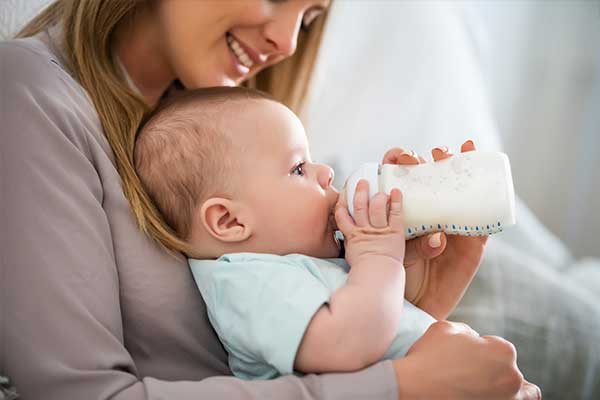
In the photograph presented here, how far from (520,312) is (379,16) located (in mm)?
979

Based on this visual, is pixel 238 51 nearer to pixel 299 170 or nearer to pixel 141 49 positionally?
pixel 141 49

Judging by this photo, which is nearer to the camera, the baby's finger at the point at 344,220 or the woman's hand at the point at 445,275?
the baby's finger at the point at 344,220

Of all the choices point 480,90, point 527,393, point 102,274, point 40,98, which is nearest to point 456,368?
point 527,393

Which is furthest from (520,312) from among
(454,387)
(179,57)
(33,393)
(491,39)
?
(491,39)

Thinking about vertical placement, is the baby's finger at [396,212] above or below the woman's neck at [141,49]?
below

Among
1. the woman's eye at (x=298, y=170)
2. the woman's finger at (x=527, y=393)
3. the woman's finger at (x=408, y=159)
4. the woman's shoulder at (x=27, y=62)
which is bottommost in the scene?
the woman's finger at (x=527, y=393)

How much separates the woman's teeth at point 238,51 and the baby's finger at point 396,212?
56cm

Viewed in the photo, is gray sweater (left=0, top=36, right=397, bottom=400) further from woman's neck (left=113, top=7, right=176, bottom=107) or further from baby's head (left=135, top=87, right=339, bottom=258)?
woman's neck (left=113, top=7, right=176, bottom=107)

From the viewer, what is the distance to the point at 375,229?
2.97 feet

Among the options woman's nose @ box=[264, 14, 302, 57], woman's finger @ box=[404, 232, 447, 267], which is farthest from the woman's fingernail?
woman's nose @ box=[264, 14, 302, 57]

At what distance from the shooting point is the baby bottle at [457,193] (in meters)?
0.87

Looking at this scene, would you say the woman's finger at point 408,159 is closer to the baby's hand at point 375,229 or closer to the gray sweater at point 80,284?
the baby's hand at point 375,229

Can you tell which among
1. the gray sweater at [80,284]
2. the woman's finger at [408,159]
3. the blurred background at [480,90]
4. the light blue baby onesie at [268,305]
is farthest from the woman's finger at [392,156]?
the blurred background at [480,90]

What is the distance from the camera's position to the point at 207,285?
0.94 meters
